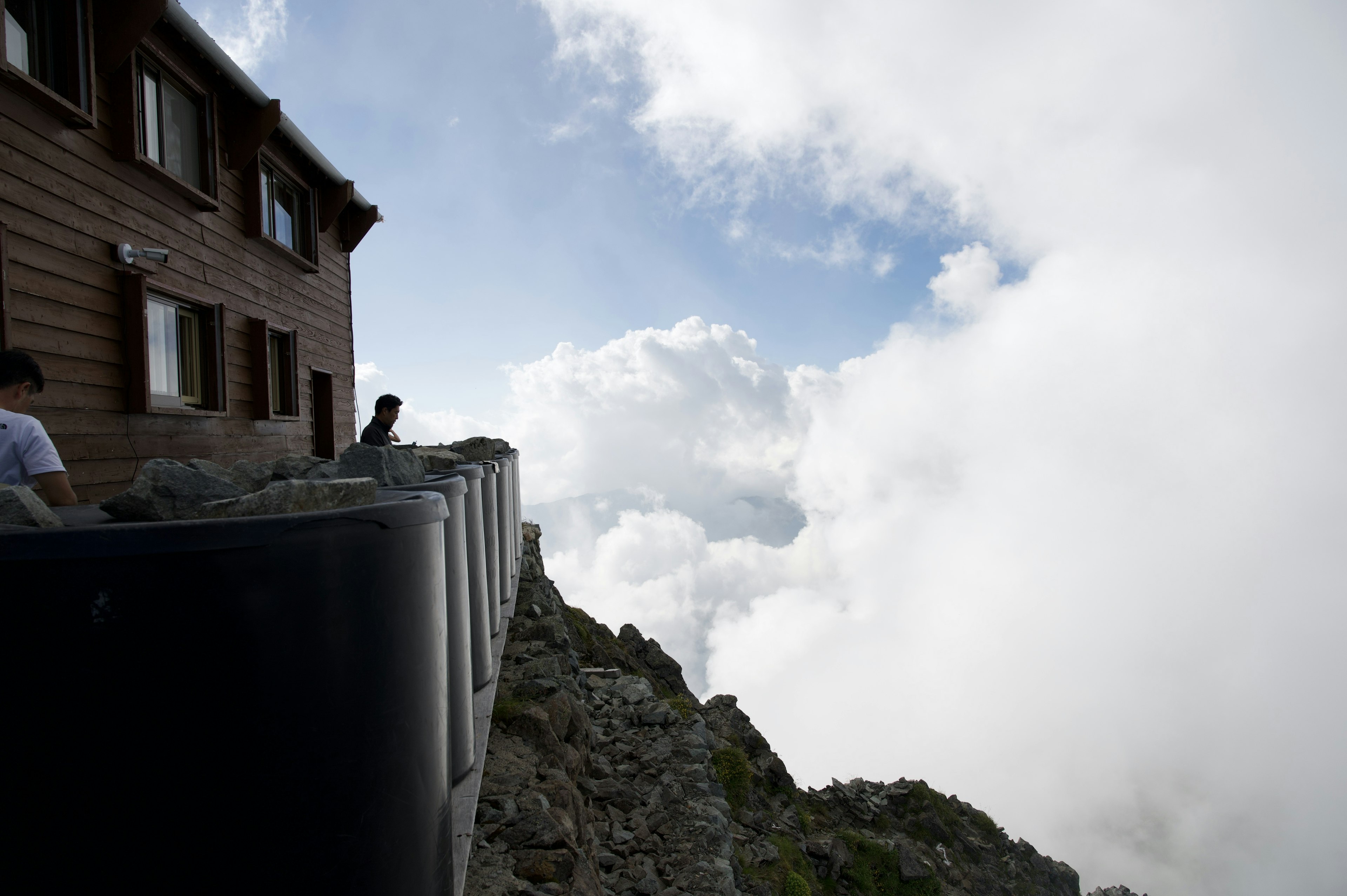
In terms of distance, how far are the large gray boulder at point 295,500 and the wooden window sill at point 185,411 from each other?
7215mm

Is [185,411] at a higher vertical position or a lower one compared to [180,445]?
higher

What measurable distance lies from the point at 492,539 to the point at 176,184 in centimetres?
655

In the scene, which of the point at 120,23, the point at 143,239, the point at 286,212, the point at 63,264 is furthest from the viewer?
the point at 286,212

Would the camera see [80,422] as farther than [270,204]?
No

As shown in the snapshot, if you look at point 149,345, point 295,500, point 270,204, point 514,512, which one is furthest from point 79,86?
point 295,500

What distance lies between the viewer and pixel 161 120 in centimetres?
779

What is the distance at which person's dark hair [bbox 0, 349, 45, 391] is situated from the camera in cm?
310

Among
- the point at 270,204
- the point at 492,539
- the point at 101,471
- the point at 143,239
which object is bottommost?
the point at 492,539

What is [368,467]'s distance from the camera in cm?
247

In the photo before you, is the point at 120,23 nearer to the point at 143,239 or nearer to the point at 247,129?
the point at 143,239

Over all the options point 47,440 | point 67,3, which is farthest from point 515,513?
point 67,3

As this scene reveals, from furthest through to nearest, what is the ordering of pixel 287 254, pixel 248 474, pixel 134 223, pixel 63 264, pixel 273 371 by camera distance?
pixel 273 371 → pixel 287 254 → pixel 134 223 → pixel 63 264 → pixel 248 474

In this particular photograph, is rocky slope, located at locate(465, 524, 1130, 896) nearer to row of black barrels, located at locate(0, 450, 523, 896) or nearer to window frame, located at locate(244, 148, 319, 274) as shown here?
row of black barrels, located at locate(0, 450, 523, 896)

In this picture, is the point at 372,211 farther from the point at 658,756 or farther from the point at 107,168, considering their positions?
the point at 658,756
